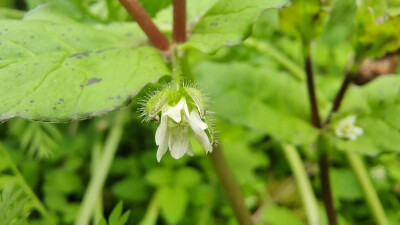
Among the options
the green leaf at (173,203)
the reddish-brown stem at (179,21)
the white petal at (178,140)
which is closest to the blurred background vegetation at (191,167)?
the green leaf at (173,203)

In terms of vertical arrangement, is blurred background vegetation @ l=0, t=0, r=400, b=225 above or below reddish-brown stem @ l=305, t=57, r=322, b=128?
below

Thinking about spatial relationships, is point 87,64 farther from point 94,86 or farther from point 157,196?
point 157,196

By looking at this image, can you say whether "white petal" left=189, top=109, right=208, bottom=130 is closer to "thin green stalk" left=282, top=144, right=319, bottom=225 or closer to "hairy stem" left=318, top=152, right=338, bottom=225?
"hairy stem" left=318, top=152, right=338, bottom=225

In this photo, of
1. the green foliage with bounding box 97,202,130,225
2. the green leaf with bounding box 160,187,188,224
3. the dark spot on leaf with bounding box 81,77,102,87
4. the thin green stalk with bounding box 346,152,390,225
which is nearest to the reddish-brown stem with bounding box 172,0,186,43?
the dark spot on leaf with bounding box 81,77,102,87

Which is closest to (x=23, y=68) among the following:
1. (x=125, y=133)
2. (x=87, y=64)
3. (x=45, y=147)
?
(x=87, y=64)

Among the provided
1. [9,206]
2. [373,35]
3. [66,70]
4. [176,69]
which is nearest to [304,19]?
[373,35]

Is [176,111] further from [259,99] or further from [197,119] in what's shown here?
[259,99]

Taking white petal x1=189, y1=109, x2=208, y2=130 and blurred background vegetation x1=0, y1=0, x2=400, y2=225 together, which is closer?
white petal x1=189, y1=109, x2=208, y2=130
